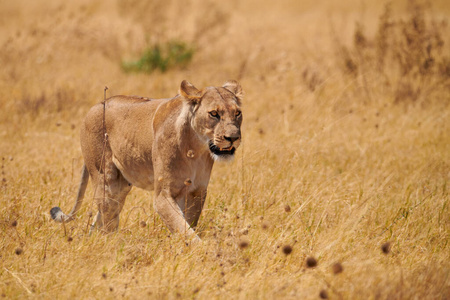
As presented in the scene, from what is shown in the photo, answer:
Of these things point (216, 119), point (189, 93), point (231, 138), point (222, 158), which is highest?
point (189, 93)

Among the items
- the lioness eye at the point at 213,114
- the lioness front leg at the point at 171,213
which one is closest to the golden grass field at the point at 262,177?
the lioness front leg at the point at 171,213

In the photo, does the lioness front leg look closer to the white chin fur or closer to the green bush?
the white chin fur

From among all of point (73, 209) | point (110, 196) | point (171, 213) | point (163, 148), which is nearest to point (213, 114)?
point (163, 148)

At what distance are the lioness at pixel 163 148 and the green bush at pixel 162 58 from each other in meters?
6.08

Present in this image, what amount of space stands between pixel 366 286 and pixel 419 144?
4.38m

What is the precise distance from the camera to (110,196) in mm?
4867

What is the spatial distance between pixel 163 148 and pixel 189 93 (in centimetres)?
46

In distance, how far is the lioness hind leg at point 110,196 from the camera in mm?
4746

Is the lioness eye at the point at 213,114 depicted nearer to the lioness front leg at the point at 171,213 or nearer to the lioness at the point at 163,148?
the lioness at the point at 163,148

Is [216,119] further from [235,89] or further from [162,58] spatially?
Answer: [162,58]

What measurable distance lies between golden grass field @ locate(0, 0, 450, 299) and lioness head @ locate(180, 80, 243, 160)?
A: 2.04ft

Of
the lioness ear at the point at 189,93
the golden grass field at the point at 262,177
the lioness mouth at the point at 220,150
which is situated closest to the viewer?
the golden grass field at the point at 262,177

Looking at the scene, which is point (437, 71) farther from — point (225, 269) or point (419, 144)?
point (225, 269)

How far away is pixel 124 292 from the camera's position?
3375 millimetres
